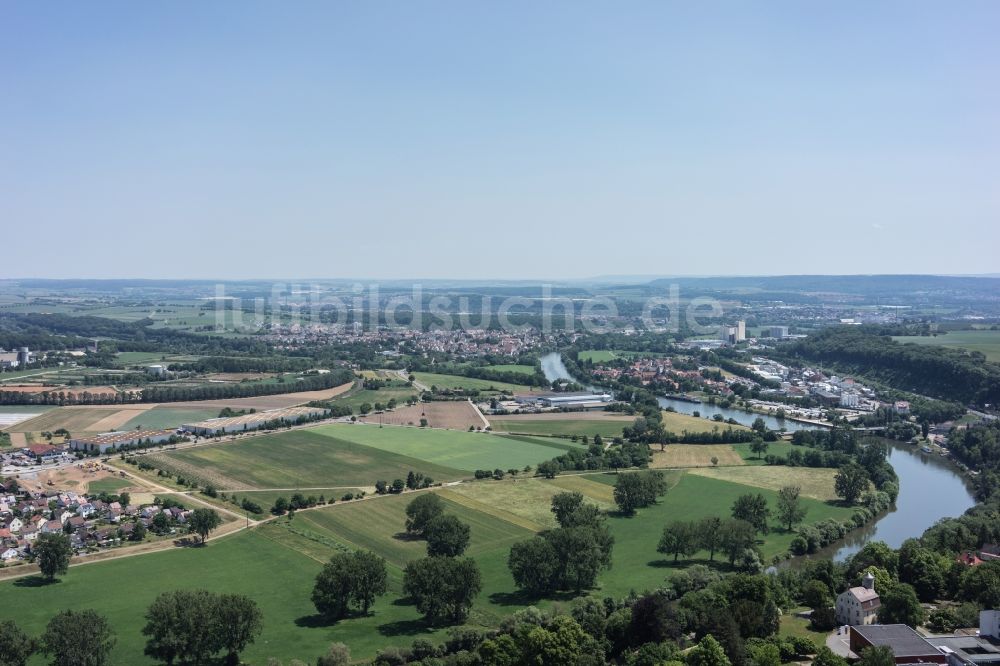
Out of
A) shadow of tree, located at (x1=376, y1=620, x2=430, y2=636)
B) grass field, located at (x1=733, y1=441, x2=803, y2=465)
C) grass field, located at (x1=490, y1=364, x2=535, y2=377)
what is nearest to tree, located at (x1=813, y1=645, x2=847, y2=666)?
shadow of tree, located at (x1=376, y1=620, x2=430, y2=636)

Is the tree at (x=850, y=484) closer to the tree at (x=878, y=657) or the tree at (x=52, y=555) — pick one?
the tree at (x=878, y=657)

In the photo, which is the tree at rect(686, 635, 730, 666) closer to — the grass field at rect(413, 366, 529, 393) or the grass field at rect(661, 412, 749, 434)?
the grass field at rect(661, 412, 749, 434)

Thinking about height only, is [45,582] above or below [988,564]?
below

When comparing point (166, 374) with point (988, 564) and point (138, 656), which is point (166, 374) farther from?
point (988, 564)

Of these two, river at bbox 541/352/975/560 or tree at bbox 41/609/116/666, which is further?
river at bbox 541/352/975/560

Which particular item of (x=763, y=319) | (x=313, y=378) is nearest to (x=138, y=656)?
(x=313, y=378)

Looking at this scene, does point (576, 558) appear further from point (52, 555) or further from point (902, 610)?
point (52, 555)
